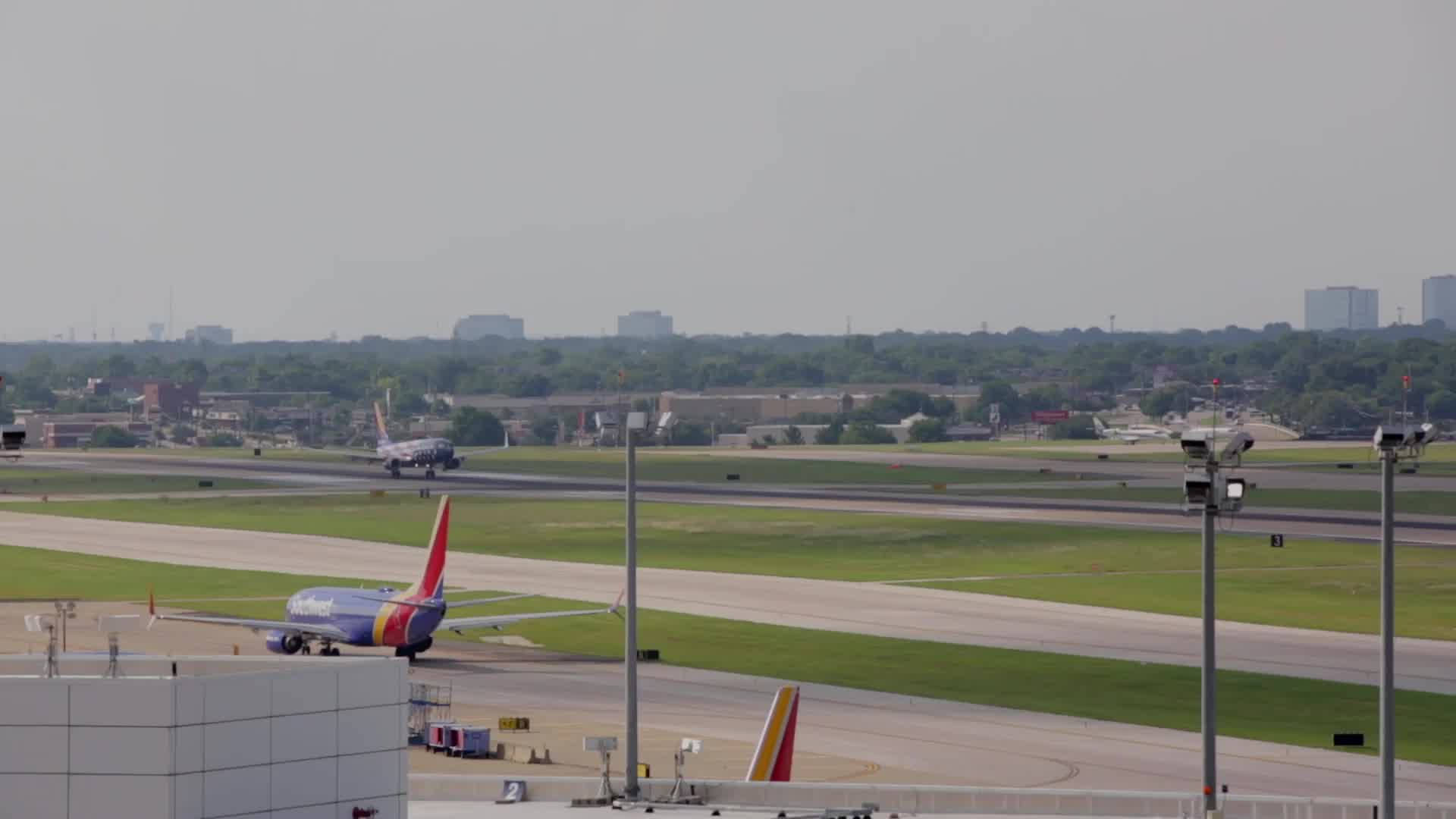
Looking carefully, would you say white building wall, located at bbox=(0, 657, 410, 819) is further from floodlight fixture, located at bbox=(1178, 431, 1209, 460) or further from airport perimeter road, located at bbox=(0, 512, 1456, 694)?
airport perimeter road, located at bbox=(0, 512, 1456, 694)

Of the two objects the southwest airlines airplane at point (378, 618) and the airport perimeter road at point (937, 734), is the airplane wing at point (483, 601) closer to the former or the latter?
the southwest airlines airplane at point (378, 618)

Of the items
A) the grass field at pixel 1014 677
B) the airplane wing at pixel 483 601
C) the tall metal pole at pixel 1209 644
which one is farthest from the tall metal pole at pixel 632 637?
the airplane wing at pixel 483 601

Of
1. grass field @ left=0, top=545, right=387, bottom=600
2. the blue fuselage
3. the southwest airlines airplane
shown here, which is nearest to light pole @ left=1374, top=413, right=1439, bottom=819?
the southwest airlines airplane

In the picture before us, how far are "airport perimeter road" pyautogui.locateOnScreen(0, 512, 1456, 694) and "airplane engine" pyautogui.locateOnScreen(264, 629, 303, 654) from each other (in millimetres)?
25376

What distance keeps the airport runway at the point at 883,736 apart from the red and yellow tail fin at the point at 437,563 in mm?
3624

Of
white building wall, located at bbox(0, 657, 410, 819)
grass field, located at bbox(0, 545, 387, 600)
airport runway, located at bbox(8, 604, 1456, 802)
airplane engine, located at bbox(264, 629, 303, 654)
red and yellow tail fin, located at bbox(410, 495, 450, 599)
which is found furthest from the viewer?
grass field, located at bbox(0, 545, 387, 600)

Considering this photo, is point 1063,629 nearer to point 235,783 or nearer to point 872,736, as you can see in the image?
point 872,736

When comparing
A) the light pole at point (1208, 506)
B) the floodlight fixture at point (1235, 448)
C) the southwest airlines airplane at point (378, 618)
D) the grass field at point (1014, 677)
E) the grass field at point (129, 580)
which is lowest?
the grass field at point (1014, 677)

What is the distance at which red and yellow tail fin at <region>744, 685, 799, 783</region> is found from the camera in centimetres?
6056

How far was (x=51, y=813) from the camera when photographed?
144 ft

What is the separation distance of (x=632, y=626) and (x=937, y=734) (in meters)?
30.6

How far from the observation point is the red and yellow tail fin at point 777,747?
60562 millimetres

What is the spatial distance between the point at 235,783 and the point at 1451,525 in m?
150

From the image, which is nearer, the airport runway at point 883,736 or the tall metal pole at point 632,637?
the tall metal pole at point 632,637
